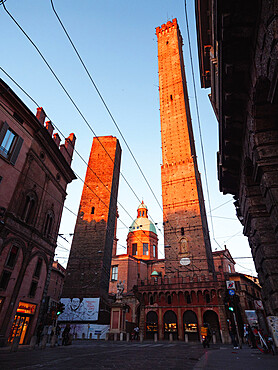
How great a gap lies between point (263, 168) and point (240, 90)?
6.82 feet

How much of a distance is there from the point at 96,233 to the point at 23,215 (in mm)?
15767

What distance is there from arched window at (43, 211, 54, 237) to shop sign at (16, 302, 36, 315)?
15.6 ft

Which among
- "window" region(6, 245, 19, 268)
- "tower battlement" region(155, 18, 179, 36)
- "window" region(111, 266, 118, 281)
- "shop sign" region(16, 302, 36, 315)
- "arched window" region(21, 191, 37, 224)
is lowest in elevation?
"shop sign" region(16, 302, 36, 315)

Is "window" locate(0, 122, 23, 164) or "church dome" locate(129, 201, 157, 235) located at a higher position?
"church dome" locate(129, 201, 157, 235)

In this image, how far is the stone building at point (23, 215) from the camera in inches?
539

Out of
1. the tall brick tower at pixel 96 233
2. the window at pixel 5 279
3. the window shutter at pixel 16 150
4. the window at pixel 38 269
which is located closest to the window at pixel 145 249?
the tall brick tower at pixel 96 233

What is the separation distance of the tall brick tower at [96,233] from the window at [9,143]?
39.8ft

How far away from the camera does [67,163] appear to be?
2144 centimetres

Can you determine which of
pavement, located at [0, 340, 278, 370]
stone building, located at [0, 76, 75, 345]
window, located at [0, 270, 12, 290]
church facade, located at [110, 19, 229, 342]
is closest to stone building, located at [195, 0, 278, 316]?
pavement, located at [0, 340, 278, 370]

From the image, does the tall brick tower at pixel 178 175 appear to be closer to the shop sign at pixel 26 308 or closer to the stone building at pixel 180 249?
the stone building at pixel 180 249

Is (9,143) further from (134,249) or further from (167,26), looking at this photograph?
(167,26)

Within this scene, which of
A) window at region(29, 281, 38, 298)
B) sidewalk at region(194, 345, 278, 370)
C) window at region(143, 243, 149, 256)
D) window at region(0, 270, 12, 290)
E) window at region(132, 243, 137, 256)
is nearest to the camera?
sidewalk at region(194, 345, 278, 370)

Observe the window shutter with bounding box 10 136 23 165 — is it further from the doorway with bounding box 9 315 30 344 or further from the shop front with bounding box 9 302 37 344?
the doorway with bounding box 9 315 30 344

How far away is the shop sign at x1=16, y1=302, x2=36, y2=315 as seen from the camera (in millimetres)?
14591
